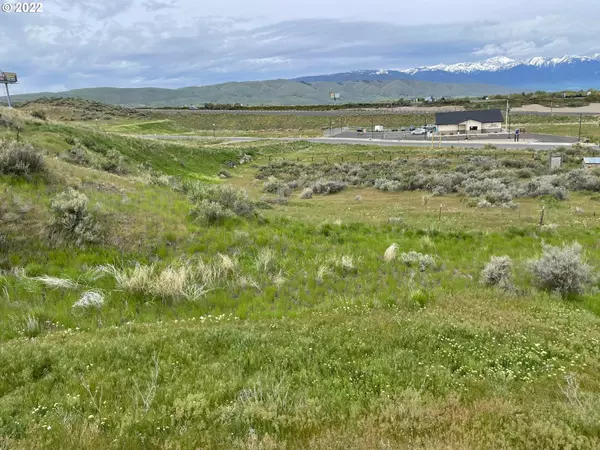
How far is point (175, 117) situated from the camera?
110438 mm

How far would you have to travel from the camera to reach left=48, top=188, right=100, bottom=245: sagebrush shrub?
9.55 m

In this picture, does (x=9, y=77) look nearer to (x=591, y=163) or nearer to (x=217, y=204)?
(x=217, y=204)

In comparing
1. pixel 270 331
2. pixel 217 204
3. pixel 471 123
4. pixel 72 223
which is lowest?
pixel 270 331

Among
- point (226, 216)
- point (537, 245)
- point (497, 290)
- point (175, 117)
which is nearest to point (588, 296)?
point (497, 290)

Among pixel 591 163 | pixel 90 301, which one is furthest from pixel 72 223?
pixel 591 163

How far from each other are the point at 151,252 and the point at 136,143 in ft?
86.1

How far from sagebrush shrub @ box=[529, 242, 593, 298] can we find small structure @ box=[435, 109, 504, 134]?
73434 mm

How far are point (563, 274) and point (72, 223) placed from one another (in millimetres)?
10835

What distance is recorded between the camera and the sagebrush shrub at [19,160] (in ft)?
37.2

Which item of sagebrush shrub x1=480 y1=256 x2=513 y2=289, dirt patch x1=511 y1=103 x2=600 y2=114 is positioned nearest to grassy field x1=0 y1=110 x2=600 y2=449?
sagebrush shrub x1=480 y1=256 x2=513 y2=289

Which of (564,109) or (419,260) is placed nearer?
(419,260)

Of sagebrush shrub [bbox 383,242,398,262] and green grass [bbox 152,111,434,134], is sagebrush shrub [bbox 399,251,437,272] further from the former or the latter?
green grass [bbox 152,111,434,134]

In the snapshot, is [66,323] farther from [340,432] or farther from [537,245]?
[537,245]

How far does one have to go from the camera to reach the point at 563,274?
860cm
